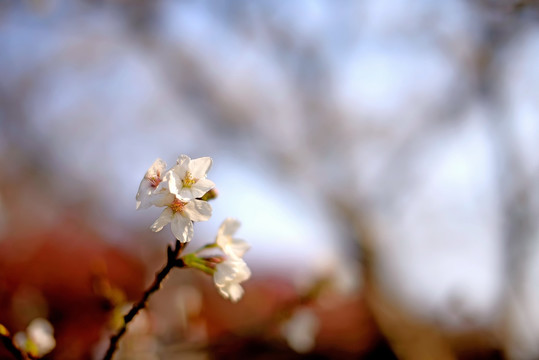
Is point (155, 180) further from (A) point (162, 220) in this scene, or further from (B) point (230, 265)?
(B) point (230, 265)

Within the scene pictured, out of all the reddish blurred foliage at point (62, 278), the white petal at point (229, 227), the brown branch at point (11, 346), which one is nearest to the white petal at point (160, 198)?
the white petal at point (229, 227)

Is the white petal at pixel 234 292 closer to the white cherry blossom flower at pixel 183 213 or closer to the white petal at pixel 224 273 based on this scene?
the white petal at pixel 224 273

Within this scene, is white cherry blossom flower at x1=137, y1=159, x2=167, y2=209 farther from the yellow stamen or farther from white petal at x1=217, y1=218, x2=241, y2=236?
white petal at x1=217, y1=218, x2=241, y2=236

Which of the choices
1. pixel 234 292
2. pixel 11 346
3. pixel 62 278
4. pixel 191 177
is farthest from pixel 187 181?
pixel 62 278

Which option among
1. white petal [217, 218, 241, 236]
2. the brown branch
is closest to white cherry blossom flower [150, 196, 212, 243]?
white petal [217, 218, 241, 236]

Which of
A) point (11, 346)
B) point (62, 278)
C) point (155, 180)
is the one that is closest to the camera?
point (11, 346)
